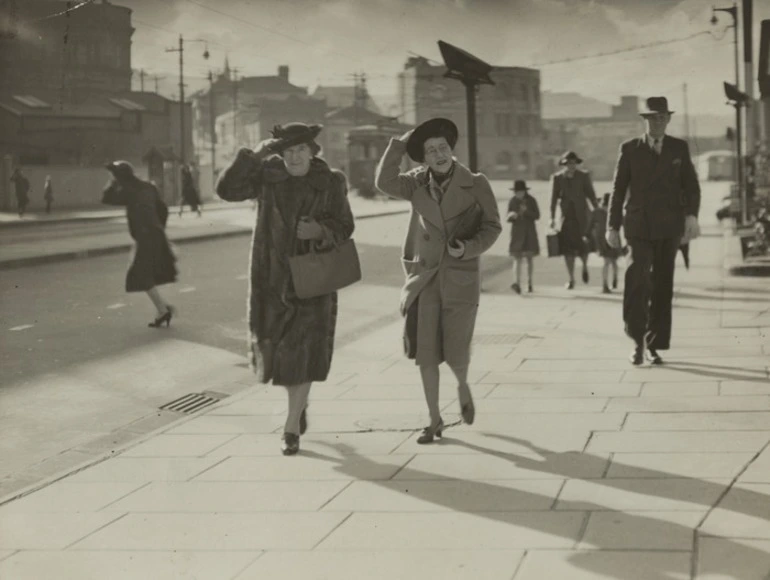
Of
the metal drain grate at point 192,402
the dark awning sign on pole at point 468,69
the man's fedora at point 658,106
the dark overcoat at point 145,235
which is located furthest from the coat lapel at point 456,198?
the dark awning sign on pole at point 468,69

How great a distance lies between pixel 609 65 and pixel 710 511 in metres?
8.13

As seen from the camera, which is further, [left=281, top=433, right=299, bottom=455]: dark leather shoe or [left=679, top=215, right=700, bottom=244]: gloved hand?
[left=679, top=215, right=700, bottom=244]: gloved hand

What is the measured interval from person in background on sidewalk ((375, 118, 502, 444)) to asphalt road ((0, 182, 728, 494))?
2212mm

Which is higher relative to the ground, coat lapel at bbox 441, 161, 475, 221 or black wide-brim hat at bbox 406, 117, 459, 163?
black wide-brim hat at bbox 406, 117, 459, 163

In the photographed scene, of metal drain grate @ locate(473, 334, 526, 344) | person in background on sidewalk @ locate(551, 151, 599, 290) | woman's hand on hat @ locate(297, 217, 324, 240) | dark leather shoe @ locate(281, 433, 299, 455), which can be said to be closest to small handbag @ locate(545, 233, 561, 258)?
person in background on sidewalk @ locate(551, 151, 599, 290)

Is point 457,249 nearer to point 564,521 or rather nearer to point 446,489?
point 446,489

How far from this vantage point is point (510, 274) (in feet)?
62.2

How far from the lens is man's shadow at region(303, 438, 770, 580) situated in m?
4.17

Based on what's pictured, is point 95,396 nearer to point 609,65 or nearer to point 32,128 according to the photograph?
point 609,65

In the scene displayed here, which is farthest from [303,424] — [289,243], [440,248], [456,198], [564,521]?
[564,521]

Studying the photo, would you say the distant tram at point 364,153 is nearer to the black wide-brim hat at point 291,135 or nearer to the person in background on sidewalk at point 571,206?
the person in background on sidewalk at point 571,206

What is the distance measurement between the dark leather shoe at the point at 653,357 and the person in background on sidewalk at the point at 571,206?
6175 millimetres

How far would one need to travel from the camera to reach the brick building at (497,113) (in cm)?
4700

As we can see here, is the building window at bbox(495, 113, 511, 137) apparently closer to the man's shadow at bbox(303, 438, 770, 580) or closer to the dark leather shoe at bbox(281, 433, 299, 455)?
the dark leather shoe at bbox(281, 433, 299, 455)
